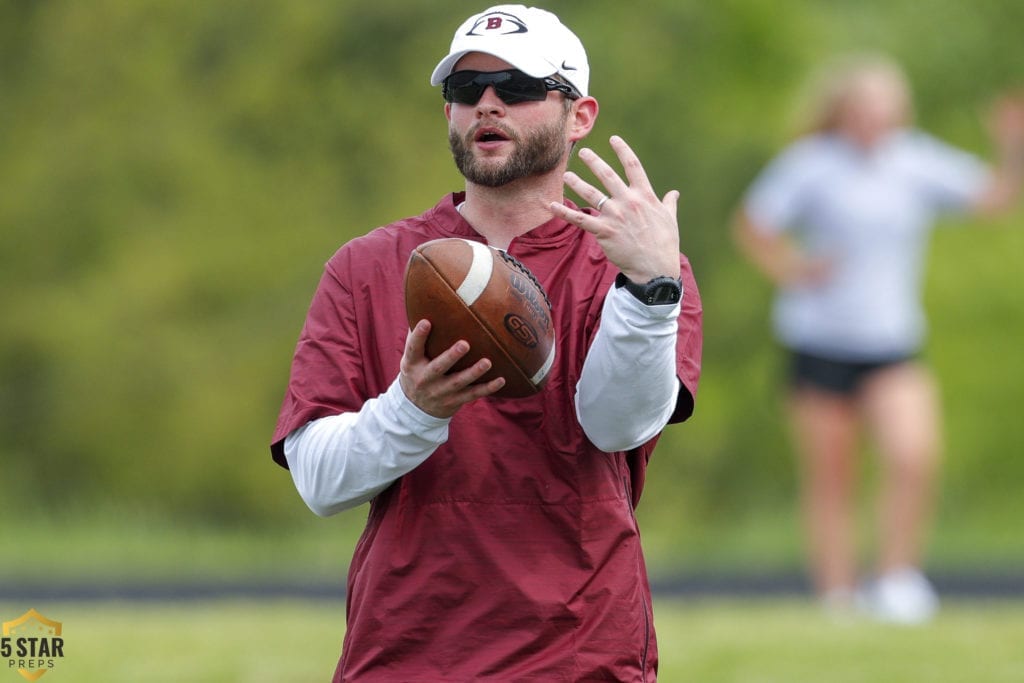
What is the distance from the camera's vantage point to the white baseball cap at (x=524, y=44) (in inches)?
138

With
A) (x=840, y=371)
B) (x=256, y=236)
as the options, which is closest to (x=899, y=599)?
(x=840, y=371)

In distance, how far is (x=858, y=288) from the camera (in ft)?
29.8

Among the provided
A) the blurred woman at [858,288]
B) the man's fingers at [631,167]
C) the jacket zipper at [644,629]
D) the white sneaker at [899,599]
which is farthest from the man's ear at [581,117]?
the blurred woman at [858,288]

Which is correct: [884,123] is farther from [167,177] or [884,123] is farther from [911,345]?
[167,177]

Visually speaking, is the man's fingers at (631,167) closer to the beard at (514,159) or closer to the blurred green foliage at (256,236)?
the beard at (514,159)

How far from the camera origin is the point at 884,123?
908cm

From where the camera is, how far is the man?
3.23 metres

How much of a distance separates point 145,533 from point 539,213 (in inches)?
392

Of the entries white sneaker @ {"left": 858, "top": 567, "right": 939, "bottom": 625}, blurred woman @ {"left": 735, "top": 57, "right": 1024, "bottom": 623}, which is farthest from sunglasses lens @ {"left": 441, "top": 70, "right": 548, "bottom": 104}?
blurred woman @ {"left": 735, "top": 57, "right": 1024, "bottom": 623}

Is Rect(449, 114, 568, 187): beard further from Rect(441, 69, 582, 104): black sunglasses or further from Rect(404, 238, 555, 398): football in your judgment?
Rect(404, 238, 555, 398): football

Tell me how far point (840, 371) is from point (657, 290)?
600 cm

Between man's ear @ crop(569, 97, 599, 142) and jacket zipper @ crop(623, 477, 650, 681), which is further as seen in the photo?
man's ear @ crop(569, 97, 599, 142)

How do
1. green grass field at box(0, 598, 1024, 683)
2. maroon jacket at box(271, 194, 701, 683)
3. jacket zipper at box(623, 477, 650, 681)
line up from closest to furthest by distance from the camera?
maroon jacket at box(271, 194, 701, 683), jacket zipper at box(623, 477, 650, 681), green grass field at box(0, 598, 1024, 683)

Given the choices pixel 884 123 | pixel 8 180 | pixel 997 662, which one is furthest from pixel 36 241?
pixel 997 662
